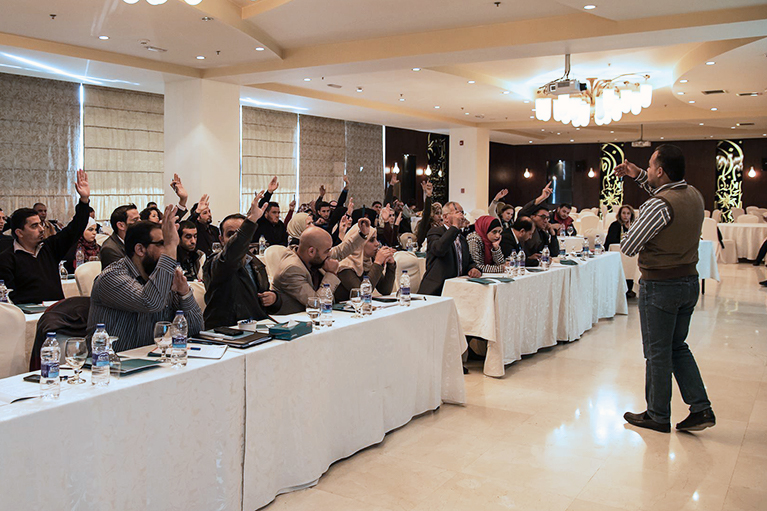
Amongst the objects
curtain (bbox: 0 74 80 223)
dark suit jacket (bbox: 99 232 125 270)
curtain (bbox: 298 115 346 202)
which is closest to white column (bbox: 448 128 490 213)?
curtain (bbox: 298 115 346 202)

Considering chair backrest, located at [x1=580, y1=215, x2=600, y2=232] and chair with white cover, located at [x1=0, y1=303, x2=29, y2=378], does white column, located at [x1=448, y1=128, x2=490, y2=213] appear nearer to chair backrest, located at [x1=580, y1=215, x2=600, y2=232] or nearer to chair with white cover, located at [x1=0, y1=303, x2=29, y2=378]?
chair backrest, located at [x1=580, y1=215, x2=600, y2=232]

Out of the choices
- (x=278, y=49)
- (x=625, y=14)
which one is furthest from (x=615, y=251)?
(x=278, y=49)

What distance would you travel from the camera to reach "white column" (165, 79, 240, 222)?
35.3 feet

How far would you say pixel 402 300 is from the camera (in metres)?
4.61

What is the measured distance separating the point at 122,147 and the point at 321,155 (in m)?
6.06

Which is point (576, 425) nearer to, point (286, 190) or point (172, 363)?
point (172, 363)

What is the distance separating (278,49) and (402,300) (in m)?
6.01

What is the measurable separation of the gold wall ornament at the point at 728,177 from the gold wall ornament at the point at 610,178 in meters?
3.11

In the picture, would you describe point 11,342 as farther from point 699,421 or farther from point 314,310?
point 699,421

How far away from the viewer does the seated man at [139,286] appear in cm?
308

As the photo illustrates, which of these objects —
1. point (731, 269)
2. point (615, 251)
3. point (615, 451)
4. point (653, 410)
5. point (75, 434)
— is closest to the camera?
point (75, 434)

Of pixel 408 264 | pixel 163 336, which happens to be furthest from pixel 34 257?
pixel 408 264

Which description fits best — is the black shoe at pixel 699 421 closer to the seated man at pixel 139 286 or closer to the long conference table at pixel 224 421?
the long conference table at pixel 224 421

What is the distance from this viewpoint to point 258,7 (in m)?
7.73
